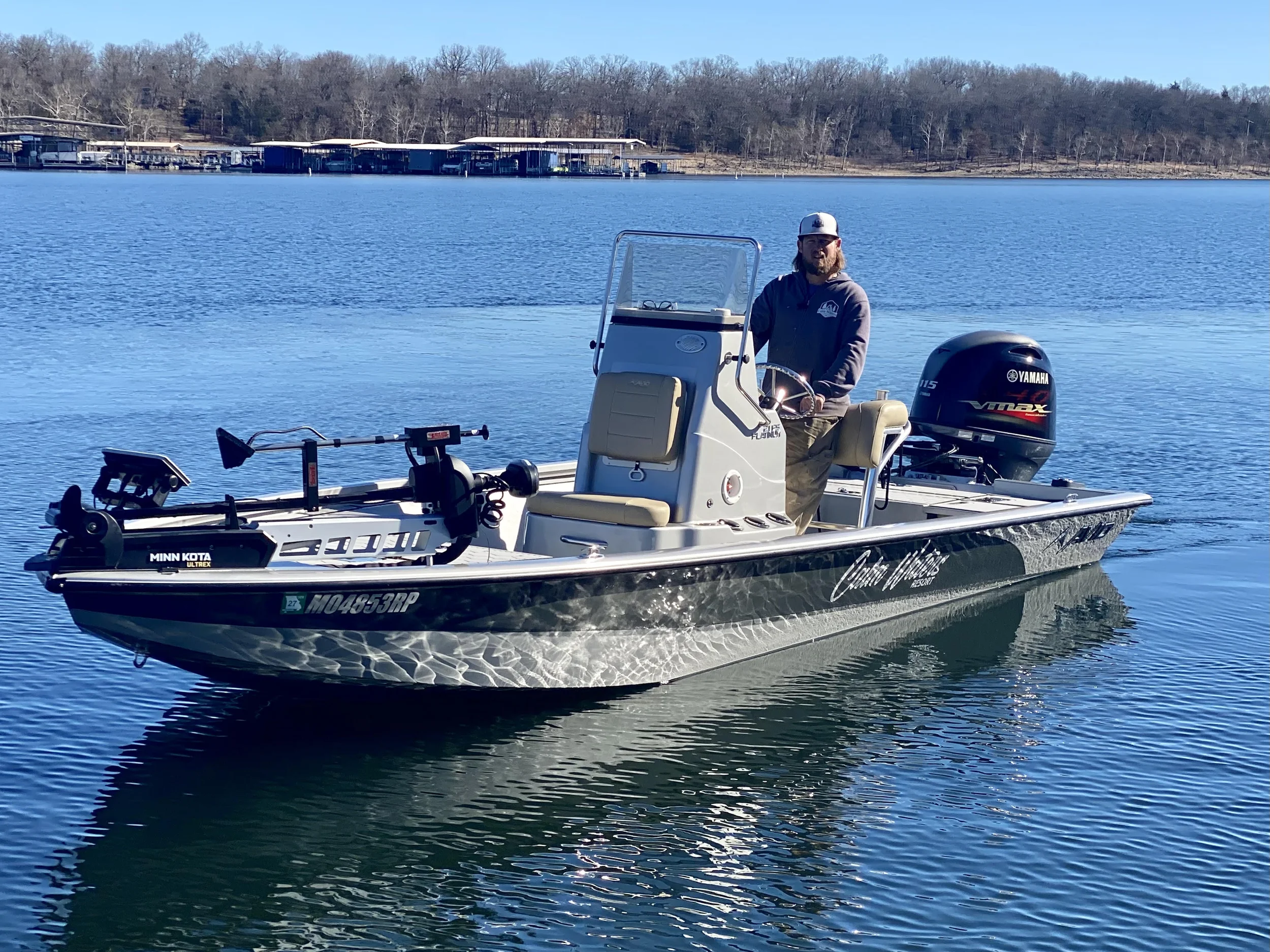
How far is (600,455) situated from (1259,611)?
5.13m

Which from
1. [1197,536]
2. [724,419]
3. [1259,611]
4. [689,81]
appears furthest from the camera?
[689,81]

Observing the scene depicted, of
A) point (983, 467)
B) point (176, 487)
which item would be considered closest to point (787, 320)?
point (983, 467)

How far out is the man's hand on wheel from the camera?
9367mm

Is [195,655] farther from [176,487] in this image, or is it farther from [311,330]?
[311,330]

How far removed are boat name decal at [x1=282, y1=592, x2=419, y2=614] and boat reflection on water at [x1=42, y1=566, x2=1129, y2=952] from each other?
84cm

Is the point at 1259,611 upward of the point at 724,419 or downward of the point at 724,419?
downward

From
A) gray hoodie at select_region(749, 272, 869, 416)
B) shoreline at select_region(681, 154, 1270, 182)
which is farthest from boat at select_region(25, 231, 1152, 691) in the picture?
shoreline at select_region(681, 154, 1270, 182)

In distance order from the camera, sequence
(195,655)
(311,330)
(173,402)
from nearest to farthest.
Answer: (195,655) → (173,402) → (311,330)

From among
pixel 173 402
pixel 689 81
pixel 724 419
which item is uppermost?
pixel 689 81

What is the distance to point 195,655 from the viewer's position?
24.2 ft

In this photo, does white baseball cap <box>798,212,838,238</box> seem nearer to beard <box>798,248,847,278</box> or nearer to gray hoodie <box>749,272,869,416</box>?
beard <box>798,248,847,278</box>

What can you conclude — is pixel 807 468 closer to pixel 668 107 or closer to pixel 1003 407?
pixel 1003 407

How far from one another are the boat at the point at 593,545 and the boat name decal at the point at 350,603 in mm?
11

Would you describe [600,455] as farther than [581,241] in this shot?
No
